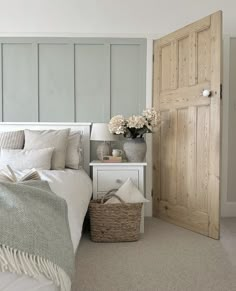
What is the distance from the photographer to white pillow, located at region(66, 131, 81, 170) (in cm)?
299

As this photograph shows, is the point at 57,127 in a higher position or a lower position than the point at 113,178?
higher

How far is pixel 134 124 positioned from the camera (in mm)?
2914

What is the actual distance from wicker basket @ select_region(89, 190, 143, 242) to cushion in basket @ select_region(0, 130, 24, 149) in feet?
3.18

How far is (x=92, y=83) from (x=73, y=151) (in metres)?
0.85

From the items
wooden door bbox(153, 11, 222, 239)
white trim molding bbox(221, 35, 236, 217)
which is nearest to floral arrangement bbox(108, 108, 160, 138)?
wooden door bbox(153, 11, 222, 239)

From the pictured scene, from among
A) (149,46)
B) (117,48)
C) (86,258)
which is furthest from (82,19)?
(86,258)

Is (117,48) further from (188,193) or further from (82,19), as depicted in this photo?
(188,193)

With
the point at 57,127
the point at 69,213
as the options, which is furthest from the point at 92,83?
the point at 69,213

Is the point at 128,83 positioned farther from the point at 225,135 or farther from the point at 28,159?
the point at 28,159

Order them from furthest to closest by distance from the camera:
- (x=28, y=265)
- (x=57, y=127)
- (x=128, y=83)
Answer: (x=128, y=83) → (x=57, y=127) → (x=28, y=265)

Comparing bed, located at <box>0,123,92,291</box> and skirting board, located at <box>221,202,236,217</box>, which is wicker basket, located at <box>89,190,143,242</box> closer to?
bed, located at <box>0,123,92,291</box>

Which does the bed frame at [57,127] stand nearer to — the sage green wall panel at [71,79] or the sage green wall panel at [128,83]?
the sage green wall panel at [71,79]

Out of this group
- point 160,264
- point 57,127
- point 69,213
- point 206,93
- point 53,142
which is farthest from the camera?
Result: point 57,127

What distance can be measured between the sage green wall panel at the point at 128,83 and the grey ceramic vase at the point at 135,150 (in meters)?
0.50
